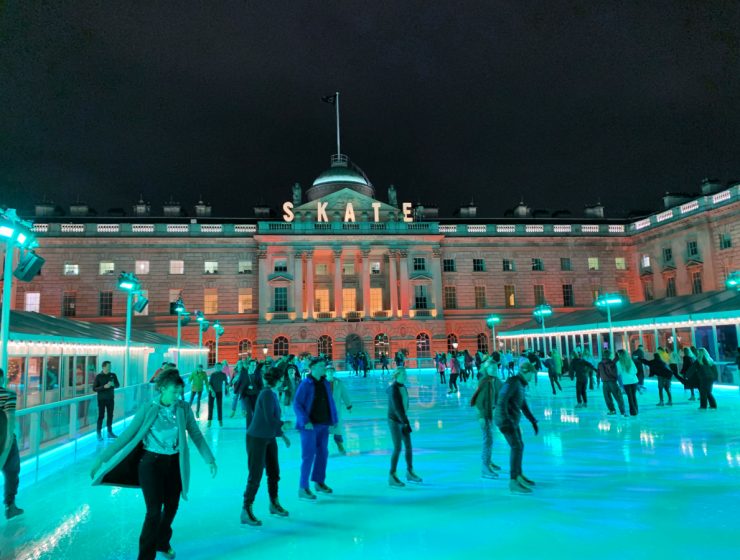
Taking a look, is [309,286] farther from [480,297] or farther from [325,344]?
[480,297]

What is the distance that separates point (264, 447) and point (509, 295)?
186 feet

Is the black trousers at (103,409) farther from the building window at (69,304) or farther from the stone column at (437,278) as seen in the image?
the building window at (69,304)

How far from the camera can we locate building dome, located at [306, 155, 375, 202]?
68500 millimetres

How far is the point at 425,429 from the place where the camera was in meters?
14.2

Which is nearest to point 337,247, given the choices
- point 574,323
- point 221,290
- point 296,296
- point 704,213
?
point 296,296

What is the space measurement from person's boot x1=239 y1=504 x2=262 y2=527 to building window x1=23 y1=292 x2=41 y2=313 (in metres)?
56.1

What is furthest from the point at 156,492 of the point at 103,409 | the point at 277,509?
the point at 103,409

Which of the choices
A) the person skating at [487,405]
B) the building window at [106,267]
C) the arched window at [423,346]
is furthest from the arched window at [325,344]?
the person skating at [487,405]

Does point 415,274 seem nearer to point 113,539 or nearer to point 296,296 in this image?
point 296,296

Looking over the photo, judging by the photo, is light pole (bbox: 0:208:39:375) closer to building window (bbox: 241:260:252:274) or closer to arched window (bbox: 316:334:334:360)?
arched window (bbox: 316:334:334:360)

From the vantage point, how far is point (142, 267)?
56219 millimetres

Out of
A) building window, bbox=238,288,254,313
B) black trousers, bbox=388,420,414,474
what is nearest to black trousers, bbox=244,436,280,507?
black trousers, bbox=388,420,414,474

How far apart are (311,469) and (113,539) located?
9.05 feet

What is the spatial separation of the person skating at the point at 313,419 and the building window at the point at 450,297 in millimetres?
52540
